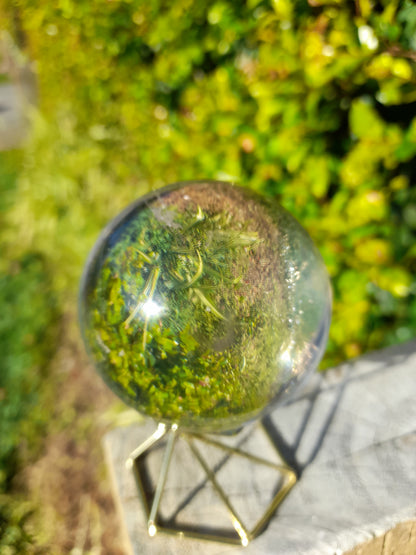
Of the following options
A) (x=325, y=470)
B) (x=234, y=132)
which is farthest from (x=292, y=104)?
(x=325, y=470)

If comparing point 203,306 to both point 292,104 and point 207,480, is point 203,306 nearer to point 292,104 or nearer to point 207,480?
point 207,480

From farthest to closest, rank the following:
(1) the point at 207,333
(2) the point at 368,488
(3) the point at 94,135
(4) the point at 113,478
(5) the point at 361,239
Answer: (3) the point at 94,135
(5) the point at 361,239
(4) the point at 113,478
(2) the point at 368,488
(1) the point at 207,333

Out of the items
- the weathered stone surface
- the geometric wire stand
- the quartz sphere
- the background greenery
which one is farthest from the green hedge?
the geometric wire stand

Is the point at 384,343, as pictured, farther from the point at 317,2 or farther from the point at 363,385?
the point at 317,2

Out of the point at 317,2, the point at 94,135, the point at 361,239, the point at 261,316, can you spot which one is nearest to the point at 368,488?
the point at 261,316

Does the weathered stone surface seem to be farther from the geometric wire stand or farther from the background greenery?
the background greenery

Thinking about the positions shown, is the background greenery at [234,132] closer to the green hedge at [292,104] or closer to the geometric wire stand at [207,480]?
the green hedge at [292,104]
